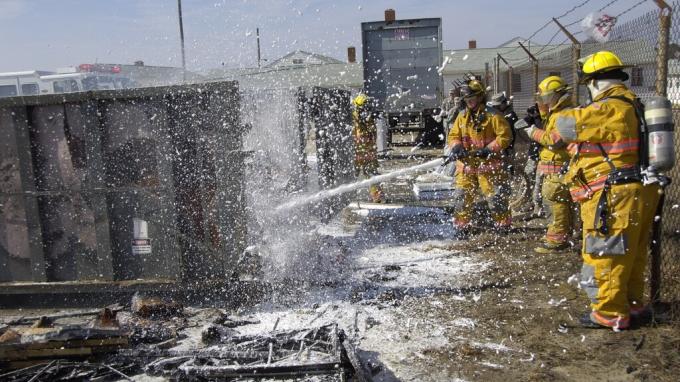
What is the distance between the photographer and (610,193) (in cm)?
364

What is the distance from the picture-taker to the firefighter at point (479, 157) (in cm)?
668

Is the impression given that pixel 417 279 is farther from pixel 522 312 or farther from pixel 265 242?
pixel 265 242

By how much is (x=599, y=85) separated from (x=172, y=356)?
3.57 meters

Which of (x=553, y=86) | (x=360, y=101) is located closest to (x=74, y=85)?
(x=360, y=101)

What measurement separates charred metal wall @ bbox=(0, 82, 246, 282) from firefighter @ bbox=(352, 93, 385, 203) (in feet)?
15.7

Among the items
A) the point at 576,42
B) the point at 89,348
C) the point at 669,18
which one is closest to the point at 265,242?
the point at 89,348

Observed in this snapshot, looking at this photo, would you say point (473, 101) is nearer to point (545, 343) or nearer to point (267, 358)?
point (545, 343)

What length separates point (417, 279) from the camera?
5.16 meters

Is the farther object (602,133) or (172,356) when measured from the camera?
(602,133)

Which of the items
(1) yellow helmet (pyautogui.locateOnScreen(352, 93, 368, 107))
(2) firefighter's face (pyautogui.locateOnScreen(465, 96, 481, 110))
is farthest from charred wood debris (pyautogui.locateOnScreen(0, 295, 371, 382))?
(1) yellow helmet (pyautogui.locateOnScreen(352, 93, 368, 107))

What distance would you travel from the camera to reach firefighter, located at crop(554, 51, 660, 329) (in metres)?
3.60

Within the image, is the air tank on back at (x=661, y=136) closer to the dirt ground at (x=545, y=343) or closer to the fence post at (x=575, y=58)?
the dirt ground at (x=545, y=343)

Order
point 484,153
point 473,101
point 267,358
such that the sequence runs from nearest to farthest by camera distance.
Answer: point 267,358, point 484,153, point 473,101

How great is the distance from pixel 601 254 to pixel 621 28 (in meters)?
4.65
